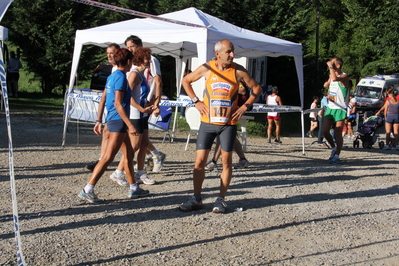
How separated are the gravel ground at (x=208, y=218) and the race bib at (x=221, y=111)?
42.4 inches

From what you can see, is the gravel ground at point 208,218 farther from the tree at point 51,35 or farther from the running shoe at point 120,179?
the tree at point 51,35

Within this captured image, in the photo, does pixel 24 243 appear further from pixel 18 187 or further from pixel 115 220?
pixel 18 187

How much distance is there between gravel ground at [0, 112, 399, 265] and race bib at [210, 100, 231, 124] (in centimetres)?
108

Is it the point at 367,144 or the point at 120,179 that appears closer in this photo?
the point at 120,179

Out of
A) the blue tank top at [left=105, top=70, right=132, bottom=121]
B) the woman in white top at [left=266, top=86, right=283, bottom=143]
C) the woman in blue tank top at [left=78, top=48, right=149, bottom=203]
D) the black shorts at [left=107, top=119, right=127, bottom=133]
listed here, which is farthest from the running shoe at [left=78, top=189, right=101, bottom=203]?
the woman in white top at [left=266, top=86, right=283, bottom=143]

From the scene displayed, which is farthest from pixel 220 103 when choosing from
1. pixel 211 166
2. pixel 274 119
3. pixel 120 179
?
pixel 274 119

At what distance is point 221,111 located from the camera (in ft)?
17.7

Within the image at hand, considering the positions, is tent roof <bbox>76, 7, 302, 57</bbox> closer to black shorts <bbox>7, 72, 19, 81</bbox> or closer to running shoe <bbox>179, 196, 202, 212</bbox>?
running shoe <bbox>179, 196, 202, 212</bbox>

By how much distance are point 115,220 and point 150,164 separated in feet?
9.10

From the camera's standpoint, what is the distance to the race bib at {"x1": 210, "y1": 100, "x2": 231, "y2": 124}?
17.7 feet

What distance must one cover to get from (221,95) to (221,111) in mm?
178

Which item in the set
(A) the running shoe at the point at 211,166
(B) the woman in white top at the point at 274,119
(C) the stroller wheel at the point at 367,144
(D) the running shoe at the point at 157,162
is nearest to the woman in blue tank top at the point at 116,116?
(D) the running shoe at the point at 157,162

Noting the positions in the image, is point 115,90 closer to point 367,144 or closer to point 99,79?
point 367,144

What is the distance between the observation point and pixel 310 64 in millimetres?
26016
